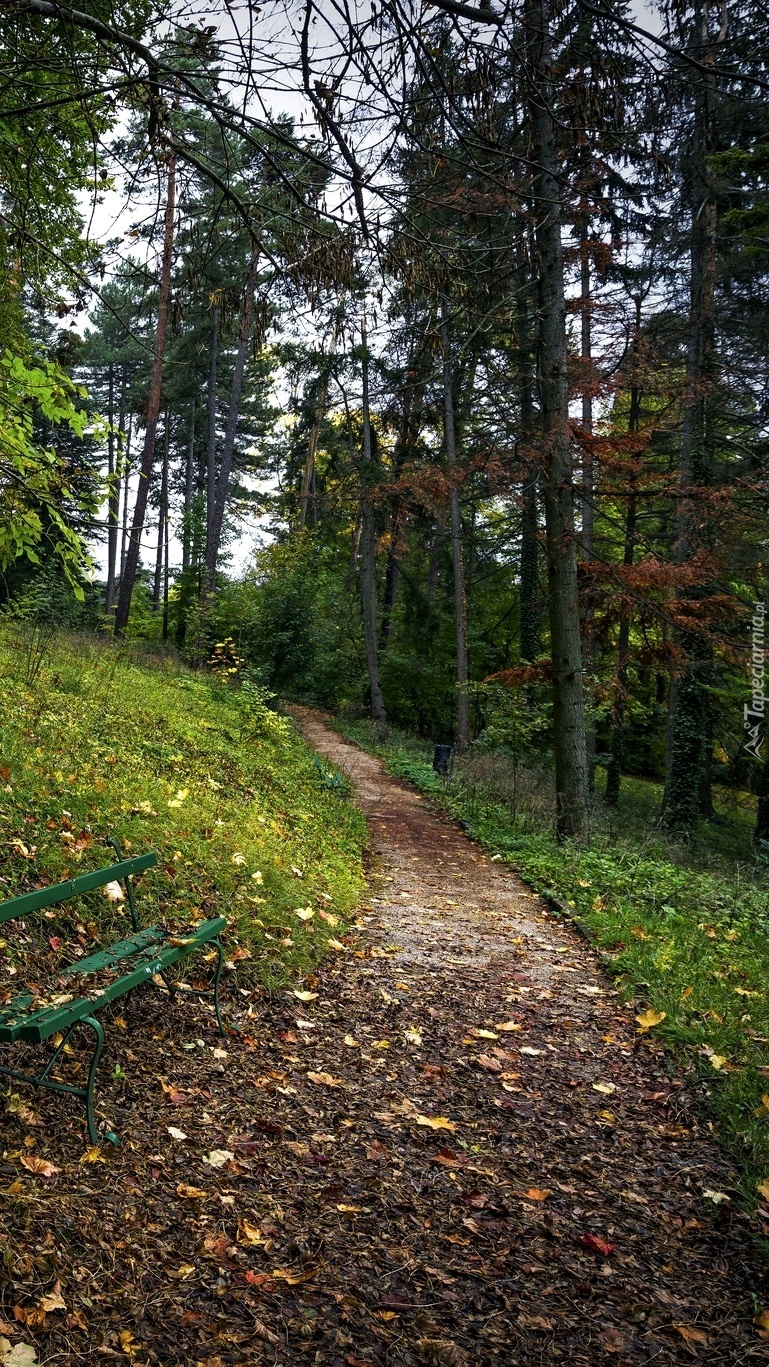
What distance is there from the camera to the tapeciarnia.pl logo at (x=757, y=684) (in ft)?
40.8

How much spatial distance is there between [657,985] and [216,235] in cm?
526

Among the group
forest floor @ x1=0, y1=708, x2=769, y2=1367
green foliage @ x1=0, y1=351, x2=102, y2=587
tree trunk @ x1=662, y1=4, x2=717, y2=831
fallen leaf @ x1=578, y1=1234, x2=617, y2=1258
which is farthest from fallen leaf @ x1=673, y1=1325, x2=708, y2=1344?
tree trunk @ x1=662, y1=4, x2=717, y2=831

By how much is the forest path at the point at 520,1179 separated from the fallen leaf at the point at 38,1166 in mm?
1124

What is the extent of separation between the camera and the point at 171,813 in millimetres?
5762

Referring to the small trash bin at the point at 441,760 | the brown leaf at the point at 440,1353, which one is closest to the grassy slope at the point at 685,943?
the brown leaf at the point at 440,1353

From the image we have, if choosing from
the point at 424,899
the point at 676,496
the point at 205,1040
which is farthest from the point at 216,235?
the point at 676,496

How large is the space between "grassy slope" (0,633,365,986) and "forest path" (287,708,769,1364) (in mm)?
766

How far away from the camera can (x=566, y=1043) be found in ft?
14.8

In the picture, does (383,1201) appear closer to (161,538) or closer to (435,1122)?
(435,1122)

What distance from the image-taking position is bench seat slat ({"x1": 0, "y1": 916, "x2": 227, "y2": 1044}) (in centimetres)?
262

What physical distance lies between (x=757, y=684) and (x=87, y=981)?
41.3ft

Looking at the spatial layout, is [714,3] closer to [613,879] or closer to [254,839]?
[254,839]

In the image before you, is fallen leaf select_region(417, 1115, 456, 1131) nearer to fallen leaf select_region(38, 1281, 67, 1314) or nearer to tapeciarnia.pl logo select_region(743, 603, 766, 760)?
fallen leaf select_region(38, 1281, 67, 1314)

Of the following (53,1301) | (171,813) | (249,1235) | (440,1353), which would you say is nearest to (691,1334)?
(440,1353)
